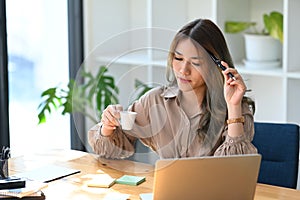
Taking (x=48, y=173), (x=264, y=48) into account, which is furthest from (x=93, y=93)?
(x=264, y=48)

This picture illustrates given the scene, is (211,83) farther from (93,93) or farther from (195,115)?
(93,93)

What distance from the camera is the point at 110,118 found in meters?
2.36

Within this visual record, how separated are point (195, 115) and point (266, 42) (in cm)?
135

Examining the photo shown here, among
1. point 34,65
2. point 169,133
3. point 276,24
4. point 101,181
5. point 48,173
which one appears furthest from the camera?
point 34,65

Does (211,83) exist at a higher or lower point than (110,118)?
higher

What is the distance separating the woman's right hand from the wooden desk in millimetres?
135

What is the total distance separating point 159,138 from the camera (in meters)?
2.27

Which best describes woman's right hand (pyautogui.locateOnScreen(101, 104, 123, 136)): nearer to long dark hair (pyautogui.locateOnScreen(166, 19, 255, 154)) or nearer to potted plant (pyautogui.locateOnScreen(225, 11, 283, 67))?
long dark hair (pyautogui.locateOnScreen(166, 19, 255, 154))

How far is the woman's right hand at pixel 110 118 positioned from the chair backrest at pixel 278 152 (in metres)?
0.70

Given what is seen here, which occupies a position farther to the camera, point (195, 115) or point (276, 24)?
point (276, 24)

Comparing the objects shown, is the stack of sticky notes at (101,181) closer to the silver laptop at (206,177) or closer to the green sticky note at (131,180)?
the green sticky note at (131,180)

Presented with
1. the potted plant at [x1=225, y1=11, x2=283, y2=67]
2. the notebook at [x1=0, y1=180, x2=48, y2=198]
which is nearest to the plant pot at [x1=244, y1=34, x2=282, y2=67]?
the potted plant at [x1=225, y1=11, x2=283, y2=67]

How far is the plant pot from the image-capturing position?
141 inches

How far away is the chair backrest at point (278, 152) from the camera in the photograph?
107 inches
